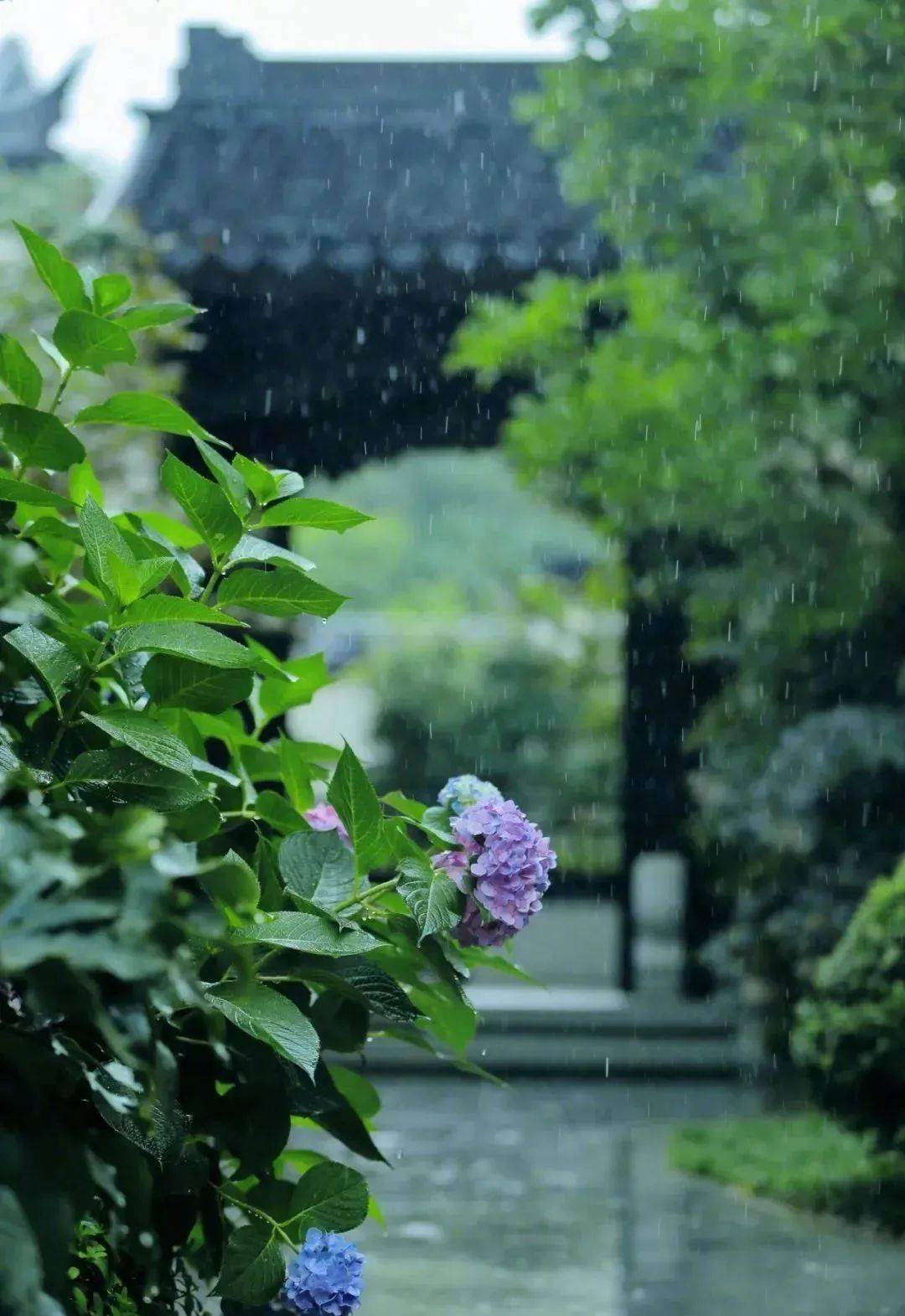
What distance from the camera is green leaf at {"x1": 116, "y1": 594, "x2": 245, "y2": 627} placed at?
120 cm

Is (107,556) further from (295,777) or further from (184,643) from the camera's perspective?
(295,777)

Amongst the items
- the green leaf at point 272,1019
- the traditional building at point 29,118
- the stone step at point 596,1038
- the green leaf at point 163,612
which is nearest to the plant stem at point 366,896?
the green leaf at point 272,1019

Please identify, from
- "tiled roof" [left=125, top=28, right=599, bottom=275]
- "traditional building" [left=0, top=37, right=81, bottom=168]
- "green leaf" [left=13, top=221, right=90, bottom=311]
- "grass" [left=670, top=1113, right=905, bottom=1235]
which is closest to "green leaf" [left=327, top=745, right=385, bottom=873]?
"green leaf" [left=13, top=221, right=90, bottom=311]

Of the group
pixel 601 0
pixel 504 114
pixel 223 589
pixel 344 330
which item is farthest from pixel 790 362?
pixel 223 589

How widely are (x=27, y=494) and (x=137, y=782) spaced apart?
0.26 metres

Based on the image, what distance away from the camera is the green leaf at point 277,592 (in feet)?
4.18

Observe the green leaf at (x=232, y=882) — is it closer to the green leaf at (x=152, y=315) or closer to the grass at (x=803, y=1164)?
the green leaf at (x=152, y=315)

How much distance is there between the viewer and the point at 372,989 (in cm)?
132

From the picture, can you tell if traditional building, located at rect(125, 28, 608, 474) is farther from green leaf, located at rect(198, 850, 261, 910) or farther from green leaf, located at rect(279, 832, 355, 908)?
green leaf, located at rect(198, 850, 261, 910)

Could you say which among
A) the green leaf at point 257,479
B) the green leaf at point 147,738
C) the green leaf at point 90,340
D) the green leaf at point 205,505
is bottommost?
the green leaf at point 147,738

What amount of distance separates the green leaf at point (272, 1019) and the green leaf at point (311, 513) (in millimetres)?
368

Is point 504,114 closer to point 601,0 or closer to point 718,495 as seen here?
point 601,0

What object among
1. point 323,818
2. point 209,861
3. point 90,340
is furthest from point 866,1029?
point 209,861

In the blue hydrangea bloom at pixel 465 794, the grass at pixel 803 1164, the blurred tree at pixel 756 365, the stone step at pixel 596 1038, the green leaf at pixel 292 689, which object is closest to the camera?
the blue hydrangea bloom at pixel 465 794
